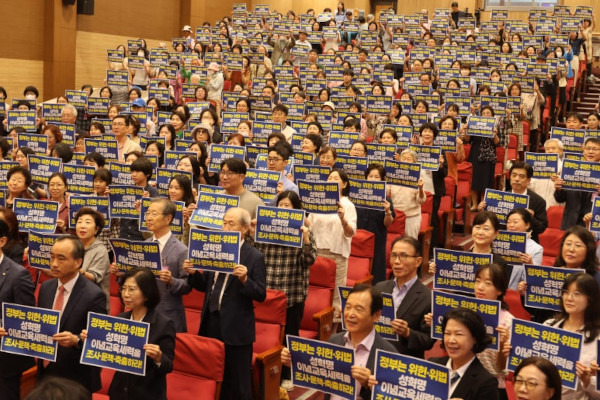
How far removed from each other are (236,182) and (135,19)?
621 inches

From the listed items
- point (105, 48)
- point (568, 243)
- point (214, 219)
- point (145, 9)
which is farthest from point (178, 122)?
point (145, 9)

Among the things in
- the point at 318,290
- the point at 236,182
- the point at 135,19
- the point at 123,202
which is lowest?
the point at 318,290

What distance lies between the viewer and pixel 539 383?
3.52 metres

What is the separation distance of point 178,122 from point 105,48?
983cm

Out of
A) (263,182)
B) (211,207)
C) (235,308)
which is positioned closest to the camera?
(235,308)

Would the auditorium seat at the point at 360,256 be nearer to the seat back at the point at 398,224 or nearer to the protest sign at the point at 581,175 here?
the seat back at the point at 398,224

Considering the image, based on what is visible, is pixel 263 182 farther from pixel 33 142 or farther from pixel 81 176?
pixel 33 142

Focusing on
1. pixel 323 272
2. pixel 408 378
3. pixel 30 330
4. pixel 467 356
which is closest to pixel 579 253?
pixel 467 356

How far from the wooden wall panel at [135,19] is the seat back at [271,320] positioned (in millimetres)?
14828

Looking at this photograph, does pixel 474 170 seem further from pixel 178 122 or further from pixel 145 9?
pixel 145 9

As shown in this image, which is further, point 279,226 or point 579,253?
point 279,226

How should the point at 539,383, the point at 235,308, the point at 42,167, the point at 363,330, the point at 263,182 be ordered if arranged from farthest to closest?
the point at 42,167 < the point at 263,182 < the point at 235,308 < the point at 363,330 < the point at 539,383

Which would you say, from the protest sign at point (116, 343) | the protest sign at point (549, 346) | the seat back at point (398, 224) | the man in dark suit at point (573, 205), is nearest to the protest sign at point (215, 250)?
the protest sign at point (116, 343)

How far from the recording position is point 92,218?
5602 millimetres
